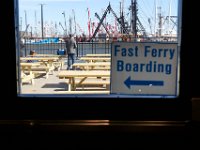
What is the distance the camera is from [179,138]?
274 centimetres

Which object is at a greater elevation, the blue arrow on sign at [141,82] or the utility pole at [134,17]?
Result: the utility pole at [134,17]

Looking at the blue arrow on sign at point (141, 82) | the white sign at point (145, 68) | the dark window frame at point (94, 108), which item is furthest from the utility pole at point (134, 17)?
the dark window frame at point (94, 108)

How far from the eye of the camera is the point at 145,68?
2697 millimetres

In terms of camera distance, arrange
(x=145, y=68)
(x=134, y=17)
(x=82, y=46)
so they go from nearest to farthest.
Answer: (x=145, y=68) < (x=134, y=17) < (x=82, y=46)

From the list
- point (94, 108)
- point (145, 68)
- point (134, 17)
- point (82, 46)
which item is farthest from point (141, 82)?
point (82, 46)

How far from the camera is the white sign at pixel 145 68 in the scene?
2676 millimetres

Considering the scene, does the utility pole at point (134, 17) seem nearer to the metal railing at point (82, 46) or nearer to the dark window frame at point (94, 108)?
the metal railing at point (82, 46)

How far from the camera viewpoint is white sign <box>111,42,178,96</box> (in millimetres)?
2676

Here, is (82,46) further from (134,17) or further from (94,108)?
(94,108)

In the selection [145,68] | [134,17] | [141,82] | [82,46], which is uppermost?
[134,17]

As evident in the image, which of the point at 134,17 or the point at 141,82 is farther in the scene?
the point at 134,17

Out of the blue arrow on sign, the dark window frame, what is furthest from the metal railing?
the dark window frame

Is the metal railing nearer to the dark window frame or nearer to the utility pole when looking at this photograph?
the utility pole
